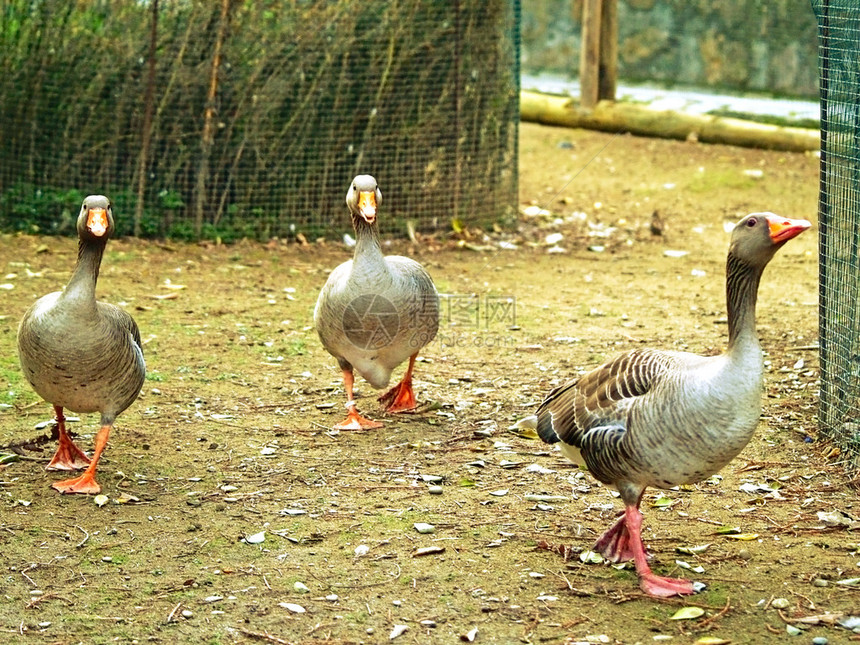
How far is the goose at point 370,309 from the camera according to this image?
19.5 feet

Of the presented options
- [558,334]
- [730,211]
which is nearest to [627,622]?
[558,334]

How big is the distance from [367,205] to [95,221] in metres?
1.57

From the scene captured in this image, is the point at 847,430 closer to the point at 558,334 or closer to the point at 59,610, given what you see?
the point at 558,334

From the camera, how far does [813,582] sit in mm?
4293

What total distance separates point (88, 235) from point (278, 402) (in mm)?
1888

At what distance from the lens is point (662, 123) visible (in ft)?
45.2

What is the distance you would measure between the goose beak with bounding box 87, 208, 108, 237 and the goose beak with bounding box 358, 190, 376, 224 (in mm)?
1495

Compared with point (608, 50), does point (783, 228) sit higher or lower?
lower

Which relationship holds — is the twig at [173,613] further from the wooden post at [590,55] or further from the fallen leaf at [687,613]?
the wooden post at [590,55]

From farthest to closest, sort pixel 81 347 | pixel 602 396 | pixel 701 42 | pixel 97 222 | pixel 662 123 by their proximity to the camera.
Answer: pixel 701 42 → pixel 662 123 → pixel 97 222 → pixel 81 347 → pixel 602 396

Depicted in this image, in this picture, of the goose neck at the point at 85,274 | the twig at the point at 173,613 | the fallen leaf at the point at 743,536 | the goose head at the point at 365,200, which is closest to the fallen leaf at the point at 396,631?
the twig at the point at 173,613

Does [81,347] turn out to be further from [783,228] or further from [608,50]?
[608,50]

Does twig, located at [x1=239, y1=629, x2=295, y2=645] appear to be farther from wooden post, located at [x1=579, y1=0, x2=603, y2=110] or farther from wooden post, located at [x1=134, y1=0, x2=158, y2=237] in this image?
wooden post, located at [x1=579, y1=0, x2=603, y2=110]
